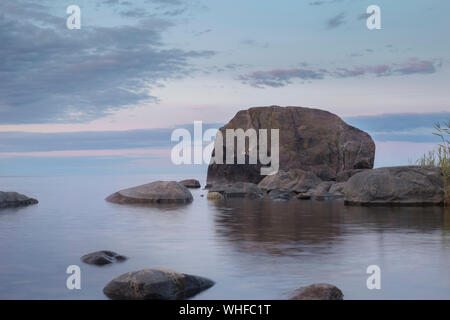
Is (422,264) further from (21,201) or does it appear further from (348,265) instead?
(21,201)

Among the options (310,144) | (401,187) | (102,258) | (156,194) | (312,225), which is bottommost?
(312,225)

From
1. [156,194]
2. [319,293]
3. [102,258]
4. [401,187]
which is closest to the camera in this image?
[319,293]

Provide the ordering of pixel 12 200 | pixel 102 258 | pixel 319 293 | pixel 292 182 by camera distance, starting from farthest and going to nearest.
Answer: pixel 292 182, pixel 12 200, pixel 102 258, pixel 319 293

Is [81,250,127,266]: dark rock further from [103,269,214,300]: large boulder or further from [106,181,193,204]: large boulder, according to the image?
[106,181,193,204]: large boulder

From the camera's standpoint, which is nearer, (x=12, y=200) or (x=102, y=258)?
(x=102, y=258)

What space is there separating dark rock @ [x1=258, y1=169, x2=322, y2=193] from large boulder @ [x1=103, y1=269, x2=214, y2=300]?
1020 inches

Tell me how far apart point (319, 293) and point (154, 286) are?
6.57 ft

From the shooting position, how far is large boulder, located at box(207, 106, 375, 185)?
158 ft

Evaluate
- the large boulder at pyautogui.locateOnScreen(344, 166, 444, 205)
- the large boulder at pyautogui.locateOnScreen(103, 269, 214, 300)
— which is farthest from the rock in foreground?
the large boulder at pyautogui.locateOnScreen(344, 166, 444, 205)

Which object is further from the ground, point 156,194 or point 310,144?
point 310,144

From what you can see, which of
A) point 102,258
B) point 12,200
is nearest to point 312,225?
point 102,258

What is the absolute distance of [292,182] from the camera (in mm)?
33938

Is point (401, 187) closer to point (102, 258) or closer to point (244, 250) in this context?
point (244, 250)

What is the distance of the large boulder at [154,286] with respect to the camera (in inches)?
255
